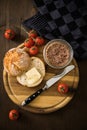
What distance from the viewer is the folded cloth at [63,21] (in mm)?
1683

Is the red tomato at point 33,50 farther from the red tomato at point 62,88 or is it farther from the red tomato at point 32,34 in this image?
the red tomato at point 62,88

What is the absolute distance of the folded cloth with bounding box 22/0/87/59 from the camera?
1683 millimetres

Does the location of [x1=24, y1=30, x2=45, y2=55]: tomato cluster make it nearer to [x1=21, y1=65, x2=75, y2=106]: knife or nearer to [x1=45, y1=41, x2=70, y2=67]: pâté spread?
[x1=45, y1=41, x2=70, y2=67]: pâté spread

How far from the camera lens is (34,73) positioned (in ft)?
5.24

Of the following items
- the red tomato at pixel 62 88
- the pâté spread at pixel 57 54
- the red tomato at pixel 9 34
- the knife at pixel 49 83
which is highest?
the red tomato at pixel 9 34

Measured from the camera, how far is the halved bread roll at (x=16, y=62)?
159 centimetres

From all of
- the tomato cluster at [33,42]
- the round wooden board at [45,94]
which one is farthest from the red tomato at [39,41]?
the round wooden board at [45,94]

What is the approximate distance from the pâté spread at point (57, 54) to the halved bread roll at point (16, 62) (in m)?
0.11

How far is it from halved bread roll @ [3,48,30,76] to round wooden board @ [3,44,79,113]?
0.15ft

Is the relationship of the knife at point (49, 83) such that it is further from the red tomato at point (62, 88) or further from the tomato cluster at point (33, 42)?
the tomato cluster at point (33, 42)

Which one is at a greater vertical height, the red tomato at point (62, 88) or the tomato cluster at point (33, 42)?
the tomato cluster at point (33, 42)

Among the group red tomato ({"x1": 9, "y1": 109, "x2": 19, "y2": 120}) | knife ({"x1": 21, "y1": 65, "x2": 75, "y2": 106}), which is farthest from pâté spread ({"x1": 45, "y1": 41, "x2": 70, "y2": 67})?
red tomato ({"x1": 9, "y1": 109, "x2": 19, "y2": 120})

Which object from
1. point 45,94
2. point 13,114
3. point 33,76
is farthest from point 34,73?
point 13,114

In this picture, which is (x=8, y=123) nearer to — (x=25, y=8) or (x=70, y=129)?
(x=70, y=129)
